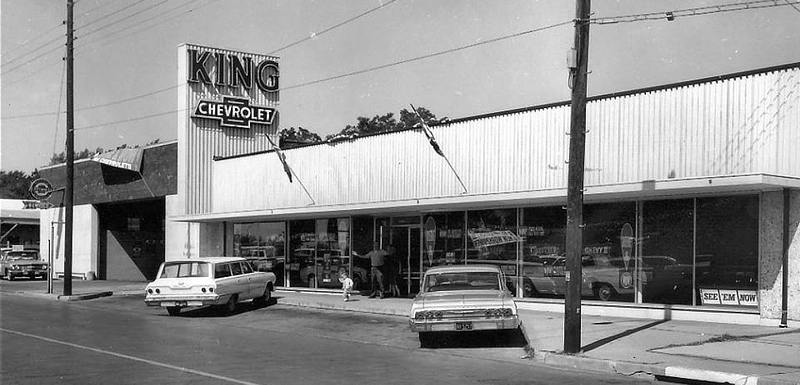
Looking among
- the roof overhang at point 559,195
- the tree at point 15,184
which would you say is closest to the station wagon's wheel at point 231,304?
the roof overhang at point 559,195

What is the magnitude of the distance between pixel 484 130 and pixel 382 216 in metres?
5.45

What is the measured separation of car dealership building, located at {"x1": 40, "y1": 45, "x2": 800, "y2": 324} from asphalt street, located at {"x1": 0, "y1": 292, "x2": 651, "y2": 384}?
4.14 meters

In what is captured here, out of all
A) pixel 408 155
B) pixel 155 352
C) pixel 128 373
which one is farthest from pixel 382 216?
pixel 128 373

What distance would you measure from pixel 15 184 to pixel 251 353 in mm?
137034

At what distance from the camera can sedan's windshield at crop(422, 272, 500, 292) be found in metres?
15.6

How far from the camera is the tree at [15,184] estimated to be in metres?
131

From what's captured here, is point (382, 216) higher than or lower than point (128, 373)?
higher

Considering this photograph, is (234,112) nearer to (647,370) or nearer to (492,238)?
(492,238)

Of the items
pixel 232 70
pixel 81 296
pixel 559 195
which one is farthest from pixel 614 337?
pixel 232 70

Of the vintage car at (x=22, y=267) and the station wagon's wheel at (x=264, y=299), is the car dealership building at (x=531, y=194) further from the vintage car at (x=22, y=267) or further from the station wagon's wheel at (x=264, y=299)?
the vintage car at (x=22, y=267)

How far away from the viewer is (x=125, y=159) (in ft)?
120

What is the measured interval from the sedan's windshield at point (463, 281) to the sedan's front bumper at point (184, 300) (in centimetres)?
737

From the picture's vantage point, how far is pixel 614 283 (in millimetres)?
18922

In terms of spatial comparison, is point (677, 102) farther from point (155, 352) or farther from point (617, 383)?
point (155, 352)
